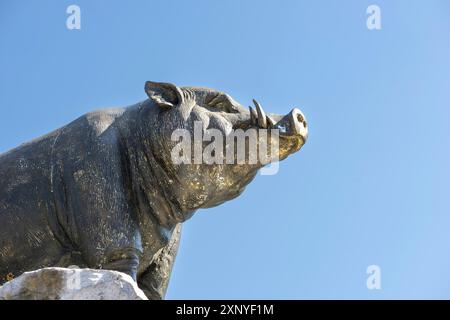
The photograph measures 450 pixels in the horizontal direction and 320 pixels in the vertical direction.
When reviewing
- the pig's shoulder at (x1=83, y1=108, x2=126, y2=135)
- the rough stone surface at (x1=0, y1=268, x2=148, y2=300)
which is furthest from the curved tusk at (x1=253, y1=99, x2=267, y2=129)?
the rough stone surface at (x1=0, y1=268, x2=148, y2=300)

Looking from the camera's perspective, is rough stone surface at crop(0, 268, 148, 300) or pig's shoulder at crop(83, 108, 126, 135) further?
pig's shoulder at crop(83, 108, 126, 135)

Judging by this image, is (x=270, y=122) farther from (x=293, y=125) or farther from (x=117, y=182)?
(x=117, y=182)

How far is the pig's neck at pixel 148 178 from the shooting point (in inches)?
378

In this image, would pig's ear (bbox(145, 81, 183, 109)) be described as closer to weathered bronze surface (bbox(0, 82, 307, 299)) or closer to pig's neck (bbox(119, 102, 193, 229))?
weathered bronze surface (bbox(0, 82, 307, 299))

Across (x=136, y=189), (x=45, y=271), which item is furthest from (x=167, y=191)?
(x=45, y=271)

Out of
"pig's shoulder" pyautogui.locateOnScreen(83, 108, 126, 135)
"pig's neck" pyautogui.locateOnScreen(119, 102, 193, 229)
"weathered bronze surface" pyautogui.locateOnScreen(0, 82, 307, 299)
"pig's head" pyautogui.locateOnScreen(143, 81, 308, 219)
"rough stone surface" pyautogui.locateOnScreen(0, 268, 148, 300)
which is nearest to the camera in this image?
"rough stone surface" pyautogui.locateOnScreen(0, 268, 148, 300)

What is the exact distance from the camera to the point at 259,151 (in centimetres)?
957

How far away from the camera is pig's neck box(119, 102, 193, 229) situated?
960cm

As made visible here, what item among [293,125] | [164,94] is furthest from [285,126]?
[164,94]

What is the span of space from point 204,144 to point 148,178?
1.92ft

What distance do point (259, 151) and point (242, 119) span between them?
374 mm

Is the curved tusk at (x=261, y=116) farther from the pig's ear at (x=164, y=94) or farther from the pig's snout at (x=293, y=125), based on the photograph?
the pig's ear at (x=164, y=94)

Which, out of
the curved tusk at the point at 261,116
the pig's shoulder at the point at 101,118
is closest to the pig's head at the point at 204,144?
the curved tusk at the point at 261,116

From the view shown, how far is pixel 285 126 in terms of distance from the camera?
9.65 meters
